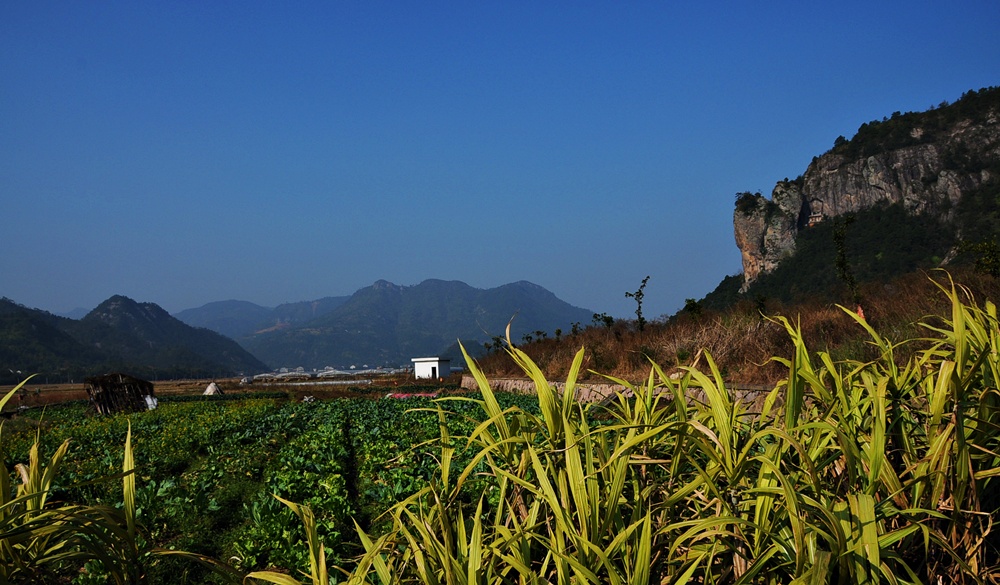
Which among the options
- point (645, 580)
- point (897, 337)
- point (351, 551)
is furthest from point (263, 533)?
point (897, 337)

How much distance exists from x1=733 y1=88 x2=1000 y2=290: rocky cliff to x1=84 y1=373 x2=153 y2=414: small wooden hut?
93387mm

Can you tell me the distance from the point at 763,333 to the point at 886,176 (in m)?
99.9

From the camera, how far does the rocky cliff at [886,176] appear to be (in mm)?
89875

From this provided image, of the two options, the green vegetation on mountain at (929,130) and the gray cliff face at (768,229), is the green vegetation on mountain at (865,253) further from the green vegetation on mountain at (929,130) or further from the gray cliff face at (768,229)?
the green vegetation on mountain at (929,130)

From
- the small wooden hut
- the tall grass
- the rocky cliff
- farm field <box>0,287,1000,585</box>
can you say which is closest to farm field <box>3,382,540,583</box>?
farm field <box>0,287,1000,585</box>

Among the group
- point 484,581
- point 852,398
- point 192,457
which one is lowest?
point 192,457

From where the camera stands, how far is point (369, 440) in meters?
10.9

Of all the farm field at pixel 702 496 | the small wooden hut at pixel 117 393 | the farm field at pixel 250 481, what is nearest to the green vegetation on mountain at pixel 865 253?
the small wooden hut at pixel 117 393

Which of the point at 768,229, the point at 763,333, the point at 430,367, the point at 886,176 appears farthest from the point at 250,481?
the point at 768,229

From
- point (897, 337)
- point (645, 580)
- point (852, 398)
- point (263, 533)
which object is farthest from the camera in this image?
point (897, 337)

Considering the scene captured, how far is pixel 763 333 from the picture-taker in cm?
1449

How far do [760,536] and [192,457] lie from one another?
39.2 feet

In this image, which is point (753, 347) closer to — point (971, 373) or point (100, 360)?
point (971, 373)

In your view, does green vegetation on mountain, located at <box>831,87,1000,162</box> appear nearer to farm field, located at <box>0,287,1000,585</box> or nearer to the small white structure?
the small white structure
